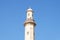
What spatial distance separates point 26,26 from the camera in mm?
28328

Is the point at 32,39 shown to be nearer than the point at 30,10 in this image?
Yes

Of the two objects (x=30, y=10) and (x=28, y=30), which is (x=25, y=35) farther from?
(x=30, y=10)

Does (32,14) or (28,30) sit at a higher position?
(32,14)

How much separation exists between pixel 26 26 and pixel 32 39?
2132mm

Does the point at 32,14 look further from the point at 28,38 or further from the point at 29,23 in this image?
the point at 28,38

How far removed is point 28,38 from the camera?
2739 cm

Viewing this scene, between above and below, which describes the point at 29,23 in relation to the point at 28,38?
above

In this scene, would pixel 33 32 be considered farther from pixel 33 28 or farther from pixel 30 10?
pixel 30 10

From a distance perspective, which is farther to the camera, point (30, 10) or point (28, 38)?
point (30, 10)

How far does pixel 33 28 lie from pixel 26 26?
1.06m

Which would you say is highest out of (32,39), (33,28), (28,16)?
(28,16)

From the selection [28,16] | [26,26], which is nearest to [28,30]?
[26,26]

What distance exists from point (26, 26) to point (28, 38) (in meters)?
1.92

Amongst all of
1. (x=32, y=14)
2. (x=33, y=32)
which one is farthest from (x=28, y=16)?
(x=33, y=32)
